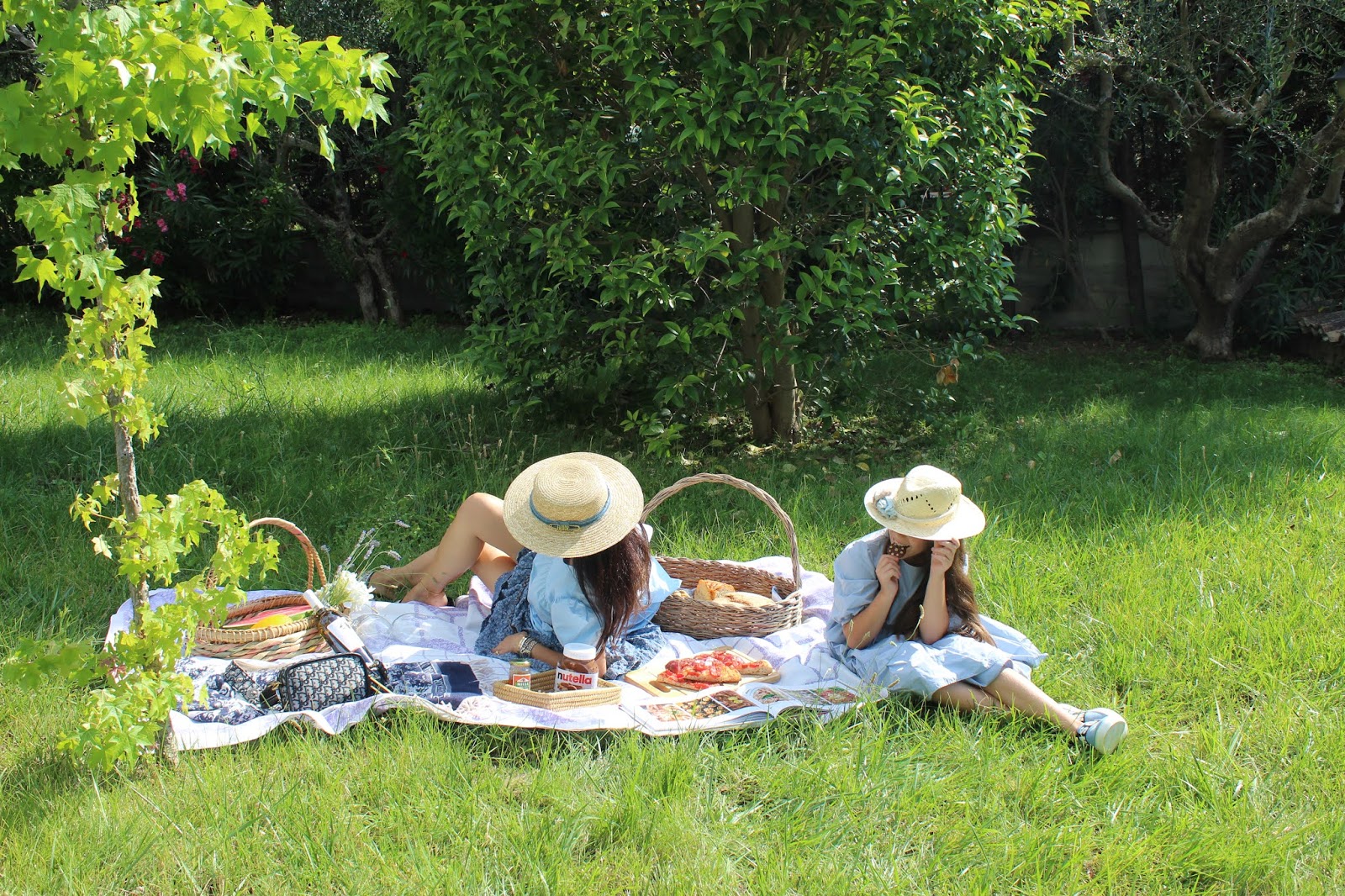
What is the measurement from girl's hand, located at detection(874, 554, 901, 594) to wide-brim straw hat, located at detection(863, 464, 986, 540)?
11 centimetres

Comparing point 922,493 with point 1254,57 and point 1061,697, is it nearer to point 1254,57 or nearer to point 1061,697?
point 1061,697

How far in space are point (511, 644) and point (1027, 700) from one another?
66.8 inches

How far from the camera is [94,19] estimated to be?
86.7 inches

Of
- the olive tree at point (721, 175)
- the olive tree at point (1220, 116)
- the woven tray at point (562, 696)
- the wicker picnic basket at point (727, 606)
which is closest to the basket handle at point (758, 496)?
the wicker picnic basket at point (727, 606)

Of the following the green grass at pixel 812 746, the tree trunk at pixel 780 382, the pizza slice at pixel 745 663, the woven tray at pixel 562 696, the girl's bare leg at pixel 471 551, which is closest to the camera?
the green grass at pixel 812 746

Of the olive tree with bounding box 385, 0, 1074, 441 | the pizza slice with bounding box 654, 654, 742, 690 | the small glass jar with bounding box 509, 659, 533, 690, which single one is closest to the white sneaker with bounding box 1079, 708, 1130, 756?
the pizza slice with bounding box 654, 654, 742, 690

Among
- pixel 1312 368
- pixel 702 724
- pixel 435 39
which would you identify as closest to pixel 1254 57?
pixel 1312 368

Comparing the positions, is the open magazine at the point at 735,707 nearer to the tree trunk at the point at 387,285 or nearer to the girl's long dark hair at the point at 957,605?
the girl's long dark hair at the point at 957,605

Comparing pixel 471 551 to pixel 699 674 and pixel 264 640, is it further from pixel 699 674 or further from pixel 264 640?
pixel 699 674

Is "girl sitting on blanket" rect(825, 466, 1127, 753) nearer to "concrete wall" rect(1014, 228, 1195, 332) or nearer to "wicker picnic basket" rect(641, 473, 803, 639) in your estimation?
"wicker picnic basket" rect(641, 473, 803, 639)

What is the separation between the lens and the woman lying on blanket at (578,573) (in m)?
3.53

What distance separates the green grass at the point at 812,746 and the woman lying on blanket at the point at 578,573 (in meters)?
0.52

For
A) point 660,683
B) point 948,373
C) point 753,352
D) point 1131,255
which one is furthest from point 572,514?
point 1131,255

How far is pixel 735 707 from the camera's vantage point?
3.34 m
